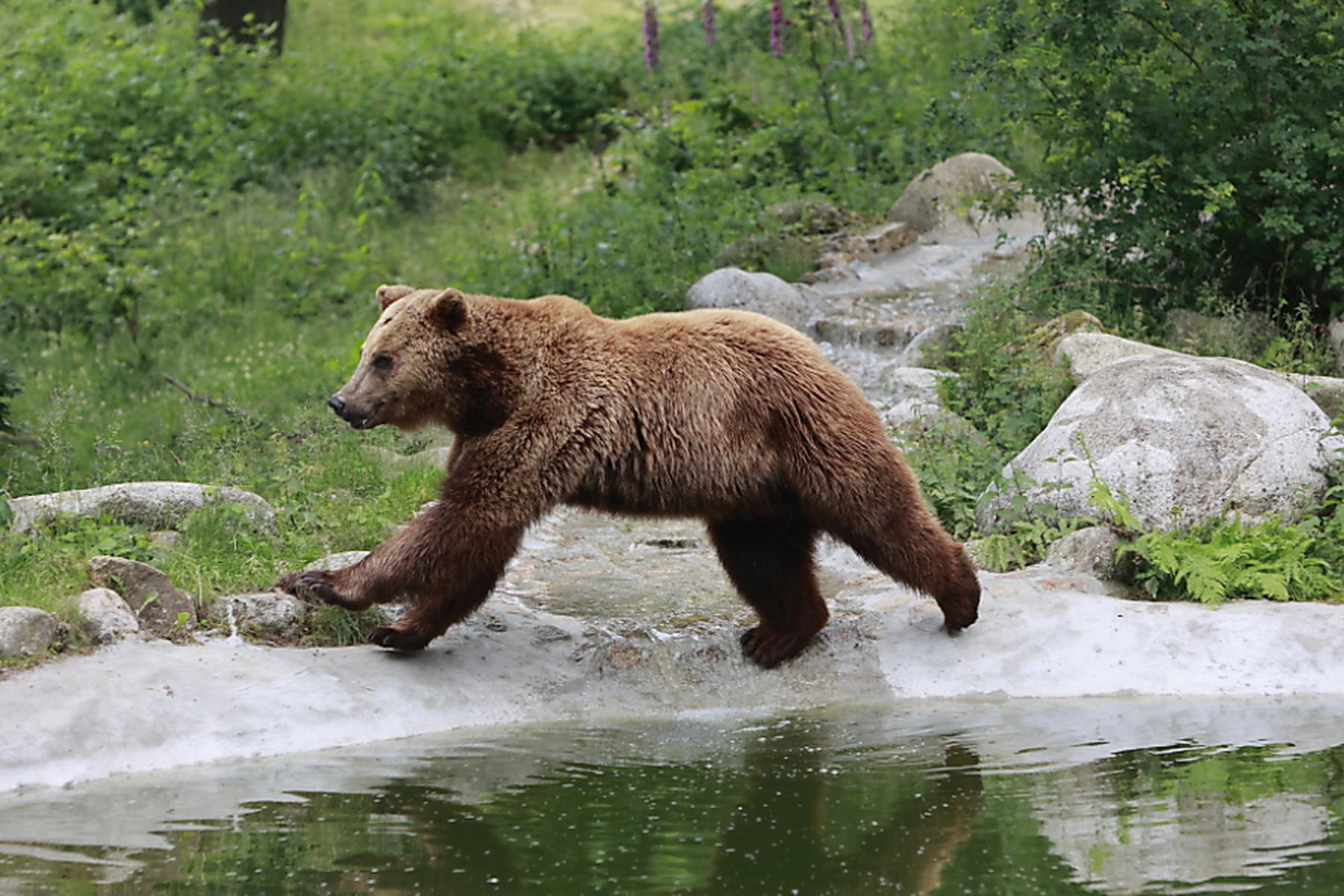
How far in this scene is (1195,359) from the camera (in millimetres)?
8773

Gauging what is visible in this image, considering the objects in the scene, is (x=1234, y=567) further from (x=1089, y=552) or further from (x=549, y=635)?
(x=549, y=635)

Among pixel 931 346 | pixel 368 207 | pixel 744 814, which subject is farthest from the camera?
pixel 368 207

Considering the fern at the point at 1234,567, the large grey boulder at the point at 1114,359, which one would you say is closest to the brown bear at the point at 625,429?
the fern at the point at 1234,567

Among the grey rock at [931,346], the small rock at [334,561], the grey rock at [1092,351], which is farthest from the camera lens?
the grey rock at [931,346]

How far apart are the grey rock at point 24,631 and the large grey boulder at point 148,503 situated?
4.79ft

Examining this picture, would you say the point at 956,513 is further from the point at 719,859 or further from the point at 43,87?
the point at 43,87

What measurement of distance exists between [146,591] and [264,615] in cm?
51

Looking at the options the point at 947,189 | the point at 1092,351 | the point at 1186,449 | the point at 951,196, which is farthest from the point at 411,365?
the point at 947,189

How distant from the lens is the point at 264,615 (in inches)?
267

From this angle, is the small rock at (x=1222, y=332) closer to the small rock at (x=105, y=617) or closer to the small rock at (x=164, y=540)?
the small rock at (x=164, y=540)

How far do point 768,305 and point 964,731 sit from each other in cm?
747

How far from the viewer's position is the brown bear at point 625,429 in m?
6.52

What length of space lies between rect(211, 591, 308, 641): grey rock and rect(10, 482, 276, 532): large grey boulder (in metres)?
0.96

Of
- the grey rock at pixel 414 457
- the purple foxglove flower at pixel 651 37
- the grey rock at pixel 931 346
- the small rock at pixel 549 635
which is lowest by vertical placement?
the small rock at pixel 549 635
